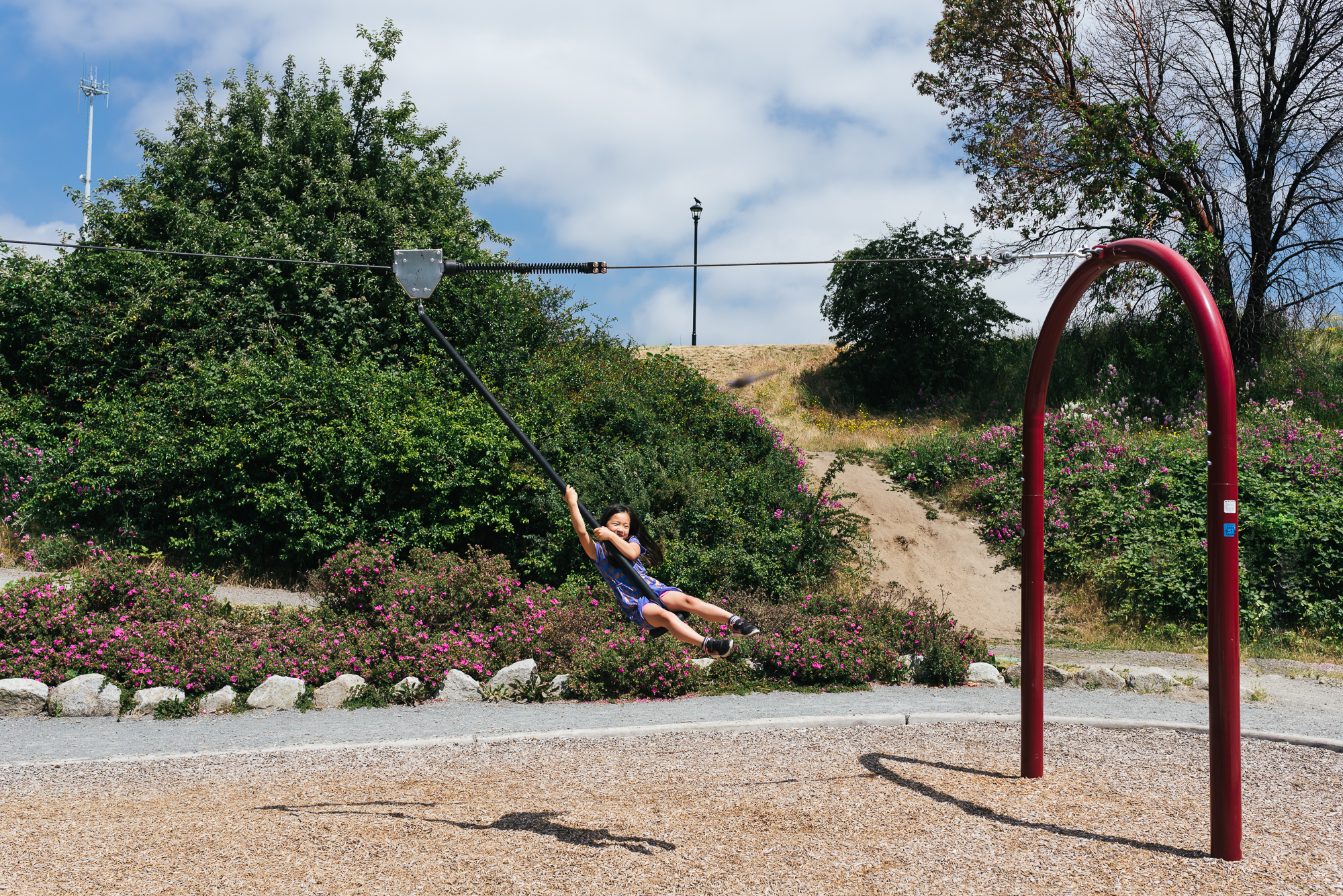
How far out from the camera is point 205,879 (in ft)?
14.8

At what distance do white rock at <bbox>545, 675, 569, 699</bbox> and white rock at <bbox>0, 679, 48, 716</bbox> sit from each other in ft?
15.4

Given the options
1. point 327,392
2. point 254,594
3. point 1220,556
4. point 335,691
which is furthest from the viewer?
point 327,392

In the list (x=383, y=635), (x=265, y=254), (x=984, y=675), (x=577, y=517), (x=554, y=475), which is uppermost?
(x=265, y=254)

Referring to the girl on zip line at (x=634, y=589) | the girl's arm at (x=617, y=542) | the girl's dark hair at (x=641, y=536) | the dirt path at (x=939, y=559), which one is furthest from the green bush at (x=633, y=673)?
the dirt path at (x=939, y=559)

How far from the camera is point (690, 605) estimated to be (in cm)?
548

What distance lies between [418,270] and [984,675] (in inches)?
283

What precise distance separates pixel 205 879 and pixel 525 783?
2130 mm

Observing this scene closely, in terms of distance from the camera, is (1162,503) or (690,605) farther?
(1162,503)

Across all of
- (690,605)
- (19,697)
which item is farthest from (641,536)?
(19,697)

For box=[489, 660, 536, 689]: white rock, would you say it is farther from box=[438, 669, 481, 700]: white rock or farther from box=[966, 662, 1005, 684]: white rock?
box=[966, 662, 1005, 684]: white rock

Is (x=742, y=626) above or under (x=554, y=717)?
above

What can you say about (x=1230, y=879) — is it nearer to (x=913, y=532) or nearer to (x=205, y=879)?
(x=205, y=879)

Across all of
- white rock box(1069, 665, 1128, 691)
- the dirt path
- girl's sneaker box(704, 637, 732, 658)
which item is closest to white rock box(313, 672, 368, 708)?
girl's sneaker box(704, 637, 732, 658)

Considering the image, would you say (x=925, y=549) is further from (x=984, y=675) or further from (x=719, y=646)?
(x=719, y=646)
